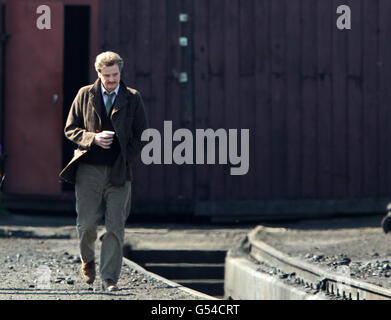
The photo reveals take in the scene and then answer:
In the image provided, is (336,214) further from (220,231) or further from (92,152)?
(92,152)

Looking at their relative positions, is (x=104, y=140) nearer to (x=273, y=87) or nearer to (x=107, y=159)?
(x=107, y=159)

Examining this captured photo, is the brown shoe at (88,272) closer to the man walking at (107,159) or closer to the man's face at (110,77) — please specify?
the man walking at (107,159)

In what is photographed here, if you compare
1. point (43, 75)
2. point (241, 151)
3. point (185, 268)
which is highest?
point (43, 75)

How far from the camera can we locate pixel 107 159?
7.53 meters

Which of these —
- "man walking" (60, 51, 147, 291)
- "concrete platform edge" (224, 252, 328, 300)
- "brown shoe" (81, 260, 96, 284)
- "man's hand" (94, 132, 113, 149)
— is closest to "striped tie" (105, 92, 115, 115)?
"man walking" (60, 51, 147, 291)

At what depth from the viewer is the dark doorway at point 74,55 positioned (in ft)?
43.0

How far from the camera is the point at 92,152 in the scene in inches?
296

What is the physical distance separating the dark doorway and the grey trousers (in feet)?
18.1

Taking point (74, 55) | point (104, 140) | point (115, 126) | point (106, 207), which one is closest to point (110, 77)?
point (115, 126)

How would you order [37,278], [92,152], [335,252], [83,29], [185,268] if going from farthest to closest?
[83,29]
[185,268]
[335,252]
[37,278]
[92,152]

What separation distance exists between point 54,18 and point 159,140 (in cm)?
211

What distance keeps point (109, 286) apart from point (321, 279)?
196cm
